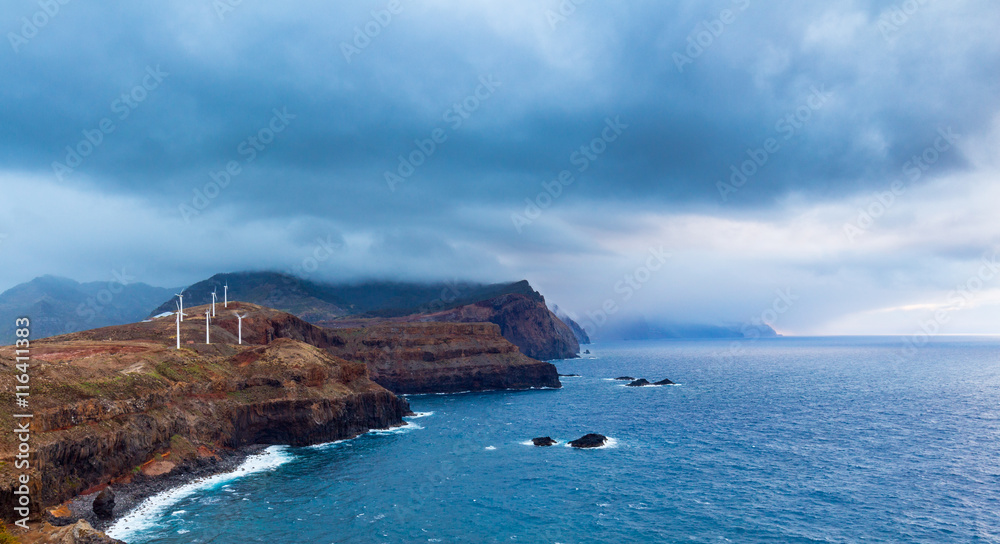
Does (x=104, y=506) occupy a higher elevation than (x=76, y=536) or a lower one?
lower

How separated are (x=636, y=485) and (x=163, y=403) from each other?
64.4m

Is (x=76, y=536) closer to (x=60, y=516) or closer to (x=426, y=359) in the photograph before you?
(x=60, y=516)

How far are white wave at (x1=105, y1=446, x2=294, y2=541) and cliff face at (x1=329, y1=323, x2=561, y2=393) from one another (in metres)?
90.4

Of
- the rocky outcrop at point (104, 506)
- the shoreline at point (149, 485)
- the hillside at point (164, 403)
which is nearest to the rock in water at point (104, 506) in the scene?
the rocky outcrop at point (104, 506)

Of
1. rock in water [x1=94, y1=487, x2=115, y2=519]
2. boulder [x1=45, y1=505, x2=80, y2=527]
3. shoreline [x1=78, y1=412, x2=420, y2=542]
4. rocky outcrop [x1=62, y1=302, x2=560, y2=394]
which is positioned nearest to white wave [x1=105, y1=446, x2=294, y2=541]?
shoreline [x1=78, y1=412, x2=420, y2=542]

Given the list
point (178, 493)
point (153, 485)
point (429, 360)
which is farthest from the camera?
point (429, 360)

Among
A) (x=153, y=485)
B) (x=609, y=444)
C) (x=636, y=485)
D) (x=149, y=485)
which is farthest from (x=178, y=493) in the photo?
(x=609, y=444)

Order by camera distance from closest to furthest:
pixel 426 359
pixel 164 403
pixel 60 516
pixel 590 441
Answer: pixel 60 516 → pixel 164 403 → pixel 590 441 → pixel 426 359

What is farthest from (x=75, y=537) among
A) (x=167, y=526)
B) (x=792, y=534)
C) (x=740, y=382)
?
(x=740, y=382)

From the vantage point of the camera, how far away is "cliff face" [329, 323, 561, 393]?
18062cm

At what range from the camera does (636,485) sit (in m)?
67.8

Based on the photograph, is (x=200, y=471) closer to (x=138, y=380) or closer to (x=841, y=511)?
(x=138, y=380)

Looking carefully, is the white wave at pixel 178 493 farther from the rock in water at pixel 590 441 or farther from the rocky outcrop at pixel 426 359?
the rocky outcrop at pixel 426 359

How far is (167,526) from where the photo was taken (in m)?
52.1
